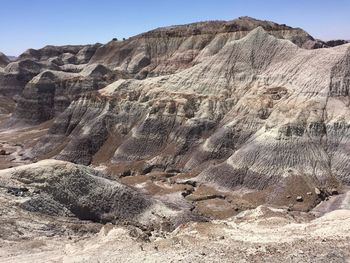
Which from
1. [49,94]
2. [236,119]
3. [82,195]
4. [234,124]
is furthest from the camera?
[49,94]

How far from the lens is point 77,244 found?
95.2 ft

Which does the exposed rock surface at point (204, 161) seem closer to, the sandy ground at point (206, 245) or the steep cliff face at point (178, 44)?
the sandy ground at point (206, 245)

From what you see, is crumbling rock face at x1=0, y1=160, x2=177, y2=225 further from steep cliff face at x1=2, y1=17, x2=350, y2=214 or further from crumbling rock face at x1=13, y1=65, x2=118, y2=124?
crumbling rock face at x1=13, y1=65, x2=118, y2=124

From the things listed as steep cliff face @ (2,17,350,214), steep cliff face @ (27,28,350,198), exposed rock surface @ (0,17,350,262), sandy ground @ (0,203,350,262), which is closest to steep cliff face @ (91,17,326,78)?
exposed rock surface @ (0,17,350,262)

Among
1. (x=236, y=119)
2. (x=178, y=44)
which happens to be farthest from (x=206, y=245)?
(x=178, y=44)

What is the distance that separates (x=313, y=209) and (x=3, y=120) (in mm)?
85479

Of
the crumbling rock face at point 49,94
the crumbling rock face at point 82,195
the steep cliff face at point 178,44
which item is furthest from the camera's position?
the steep cliff face at point 178,44

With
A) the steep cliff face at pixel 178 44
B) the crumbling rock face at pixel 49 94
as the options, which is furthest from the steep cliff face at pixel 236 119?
the steep cliff face at pixel 178 44

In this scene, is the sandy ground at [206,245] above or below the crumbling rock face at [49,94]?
below

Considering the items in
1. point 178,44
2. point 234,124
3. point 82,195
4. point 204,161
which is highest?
point 178,44

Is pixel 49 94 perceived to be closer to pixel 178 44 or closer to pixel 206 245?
pixel 178 44

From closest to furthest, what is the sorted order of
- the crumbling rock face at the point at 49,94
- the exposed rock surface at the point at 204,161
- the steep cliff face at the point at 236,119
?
the exposed rock surface at the point at 204,161 → the steep cliff face at the point at 236,119 → the crumbling rock face at the point at 49,94

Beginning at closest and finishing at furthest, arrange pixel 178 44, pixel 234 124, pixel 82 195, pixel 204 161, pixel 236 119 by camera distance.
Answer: pixel 82 195 < pixel 204 161 < pixel 234 124 < pixel 236 119 < pixel 178 44

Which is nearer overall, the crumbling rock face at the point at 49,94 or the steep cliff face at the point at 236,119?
the steep cliff face at the point at 236,119
